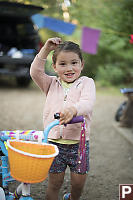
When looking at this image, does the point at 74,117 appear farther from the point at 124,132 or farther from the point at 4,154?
the point at 124,132

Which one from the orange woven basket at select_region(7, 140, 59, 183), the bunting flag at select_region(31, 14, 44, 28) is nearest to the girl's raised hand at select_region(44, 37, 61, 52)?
the orange woven basket at select_region(7, 140, 59, 183)

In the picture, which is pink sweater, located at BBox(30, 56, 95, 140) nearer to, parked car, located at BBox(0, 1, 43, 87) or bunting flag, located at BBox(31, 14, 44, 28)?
parked car, located at BBox(0, 1, 43, 87)

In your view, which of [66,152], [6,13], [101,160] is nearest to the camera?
[66,152]

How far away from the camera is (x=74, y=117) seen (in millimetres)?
2021

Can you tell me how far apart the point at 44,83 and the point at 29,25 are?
7.29 m

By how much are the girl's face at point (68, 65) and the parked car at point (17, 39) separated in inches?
219

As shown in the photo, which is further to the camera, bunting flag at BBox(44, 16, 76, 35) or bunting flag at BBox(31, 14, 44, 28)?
bunting flag at BBox(31, 14, 44, 28)

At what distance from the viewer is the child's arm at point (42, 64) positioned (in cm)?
235

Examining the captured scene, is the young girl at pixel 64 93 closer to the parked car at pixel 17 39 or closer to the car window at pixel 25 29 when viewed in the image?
the parked car at pixel 17 39

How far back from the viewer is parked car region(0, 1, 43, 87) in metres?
8.44

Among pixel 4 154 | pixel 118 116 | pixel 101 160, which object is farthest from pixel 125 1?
pixel 4 154

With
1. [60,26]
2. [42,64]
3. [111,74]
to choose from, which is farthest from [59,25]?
[42,64]

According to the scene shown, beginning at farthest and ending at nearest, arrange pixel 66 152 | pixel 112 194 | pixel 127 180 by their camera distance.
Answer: pixel 127 180, pixel 112 194, pixel 66 152

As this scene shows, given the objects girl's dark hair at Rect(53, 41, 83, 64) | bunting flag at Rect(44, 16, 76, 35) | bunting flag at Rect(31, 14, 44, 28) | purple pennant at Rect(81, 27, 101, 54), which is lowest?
girl's dark hair at Rect(53, 41, 83, 64)
